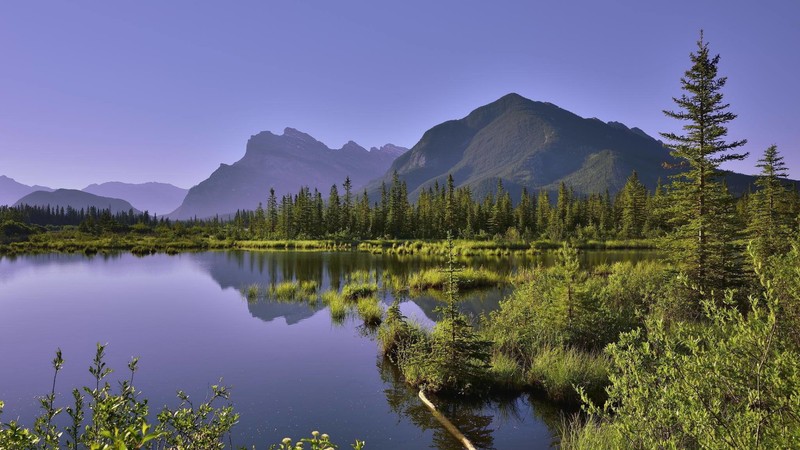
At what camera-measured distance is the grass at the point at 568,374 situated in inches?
468

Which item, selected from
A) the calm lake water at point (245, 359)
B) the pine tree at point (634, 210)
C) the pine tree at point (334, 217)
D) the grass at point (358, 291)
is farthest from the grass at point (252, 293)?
the pine tree at point (634, 210)

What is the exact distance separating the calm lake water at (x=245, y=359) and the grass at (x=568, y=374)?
0.73 metres

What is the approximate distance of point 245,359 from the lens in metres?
17.1

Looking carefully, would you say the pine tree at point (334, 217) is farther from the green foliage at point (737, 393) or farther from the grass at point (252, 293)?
the green foliage at point (737, 393)

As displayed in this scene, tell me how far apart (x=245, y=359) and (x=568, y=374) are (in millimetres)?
11746

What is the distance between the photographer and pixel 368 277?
3656cm

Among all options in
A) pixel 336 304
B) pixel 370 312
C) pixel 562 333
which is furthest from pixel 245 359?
pixel 562 333

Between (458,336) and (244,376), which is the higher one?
(458,336)

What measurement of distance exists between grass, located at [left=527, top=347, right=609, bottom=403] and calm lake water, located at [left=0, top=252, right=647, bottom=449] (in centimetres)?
73

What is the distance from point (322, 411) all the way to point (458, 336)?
4.24 metres

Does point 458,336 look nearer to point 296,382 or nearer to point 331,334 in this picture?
point 296,382

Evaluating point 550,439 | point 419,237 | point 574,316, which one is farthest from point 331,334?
point 419,237

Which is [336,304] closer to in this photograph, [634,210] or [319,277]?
[319,277]

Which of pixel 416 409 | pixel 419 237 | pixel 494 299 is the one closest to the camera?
pixel 416 409
